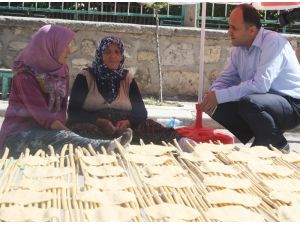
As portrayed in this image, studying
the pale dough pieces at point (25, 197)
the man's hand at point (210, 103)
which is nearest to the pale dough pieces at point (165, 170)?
the pale dough pieces at point (25, 197)

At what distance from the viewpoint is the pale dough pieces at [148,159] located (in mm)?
1580

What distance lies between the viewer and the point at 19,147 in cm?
224

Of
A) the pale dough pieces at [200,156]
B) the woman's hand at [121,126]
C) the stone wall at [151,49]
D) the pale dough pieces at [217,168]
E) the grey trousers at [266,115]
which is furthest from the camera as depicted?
the stone wall at [151,49]

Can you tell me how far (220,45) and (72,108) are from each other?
306 centimetres

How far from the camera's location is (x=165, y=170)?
1481 millimetres

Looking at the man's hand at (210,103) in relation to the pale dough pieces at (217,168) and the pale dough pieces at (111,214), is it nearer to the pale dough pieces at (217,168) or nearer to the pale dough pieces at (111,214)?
the pale dough pieces at (217,168)

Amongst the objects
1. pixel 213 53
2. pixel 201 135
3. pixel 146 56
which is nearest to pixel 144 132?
pixel 201 135

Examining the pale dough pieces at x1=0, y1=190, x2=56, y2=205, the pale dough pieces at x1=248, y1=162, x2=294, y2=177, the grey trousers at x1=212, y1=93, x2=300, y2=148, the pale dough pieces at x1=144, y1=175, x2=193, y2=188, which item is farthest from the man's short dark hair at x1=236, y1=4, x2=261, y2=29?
the pale dough pieces at x1=0, y1=190, x2=56, y2=205

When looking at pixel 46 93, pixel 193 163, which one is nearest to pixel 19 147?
pixel 46 93

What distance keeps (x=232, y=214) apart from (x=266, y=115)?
1470 millimetres

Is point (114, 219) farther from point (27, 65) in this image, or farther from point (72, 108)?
point (72, 108)

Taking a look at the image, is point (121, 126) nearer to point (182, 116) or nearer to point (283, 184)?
point (283, 184)

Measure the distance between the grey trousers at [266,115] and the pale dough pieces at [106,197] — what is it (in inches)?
55.6

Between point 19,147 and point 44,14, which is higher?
point 44,14
